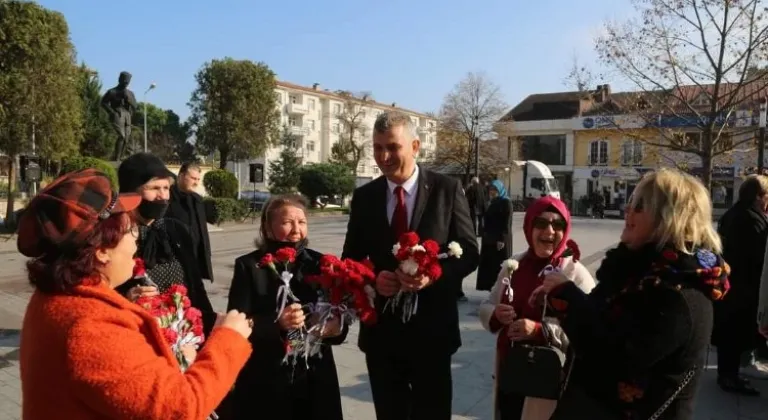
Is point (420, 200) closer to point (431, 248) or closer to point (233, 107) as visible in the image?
point (431, 248)

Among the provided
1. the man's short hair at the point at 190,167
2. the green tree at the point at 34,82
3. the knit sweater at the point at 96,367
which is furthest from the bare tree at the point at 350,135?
the knit sweater at the point at 96,367

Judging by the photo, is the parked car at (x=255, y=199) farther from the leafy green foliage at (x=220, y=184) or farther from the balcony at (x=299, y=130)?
the balcony at (x=299, y=130)

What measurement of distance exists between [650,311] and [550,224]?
39.4 inches

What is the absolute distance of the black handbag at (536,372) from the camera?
7.17 feet

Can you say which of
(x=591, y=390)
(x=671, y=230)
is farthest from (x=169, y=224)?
(x=671, y=230)

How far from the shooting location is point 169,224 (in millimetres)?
2934

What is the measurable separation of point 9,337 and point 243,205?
17.6 meters

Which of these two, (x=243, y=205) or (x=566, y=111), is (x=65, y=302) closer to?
(x=243, y=205)

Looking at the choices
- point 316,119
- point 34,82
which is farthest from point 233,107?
point 316,119

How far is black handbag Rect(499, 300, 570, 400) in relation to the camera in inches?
86.0

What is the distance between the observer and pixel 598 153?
42.0 m

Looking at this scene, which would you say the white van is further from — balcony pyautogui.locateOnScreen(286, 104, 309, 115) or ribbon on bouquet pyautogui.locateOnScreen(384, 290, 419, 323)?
balcony pyautogui.locateOnScreen(286, 104, 309, 115)

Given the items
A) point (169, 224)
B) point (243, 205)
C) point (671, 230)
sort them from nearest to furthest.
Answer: point (671, 230)
point (169, 224)
point (243, 205)

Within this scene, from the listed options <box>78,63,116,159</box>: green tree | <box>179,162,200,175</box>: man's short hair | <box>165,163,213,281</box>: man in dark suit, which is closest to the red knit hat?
<box>165,163,213,281</box>: man in dark suit
